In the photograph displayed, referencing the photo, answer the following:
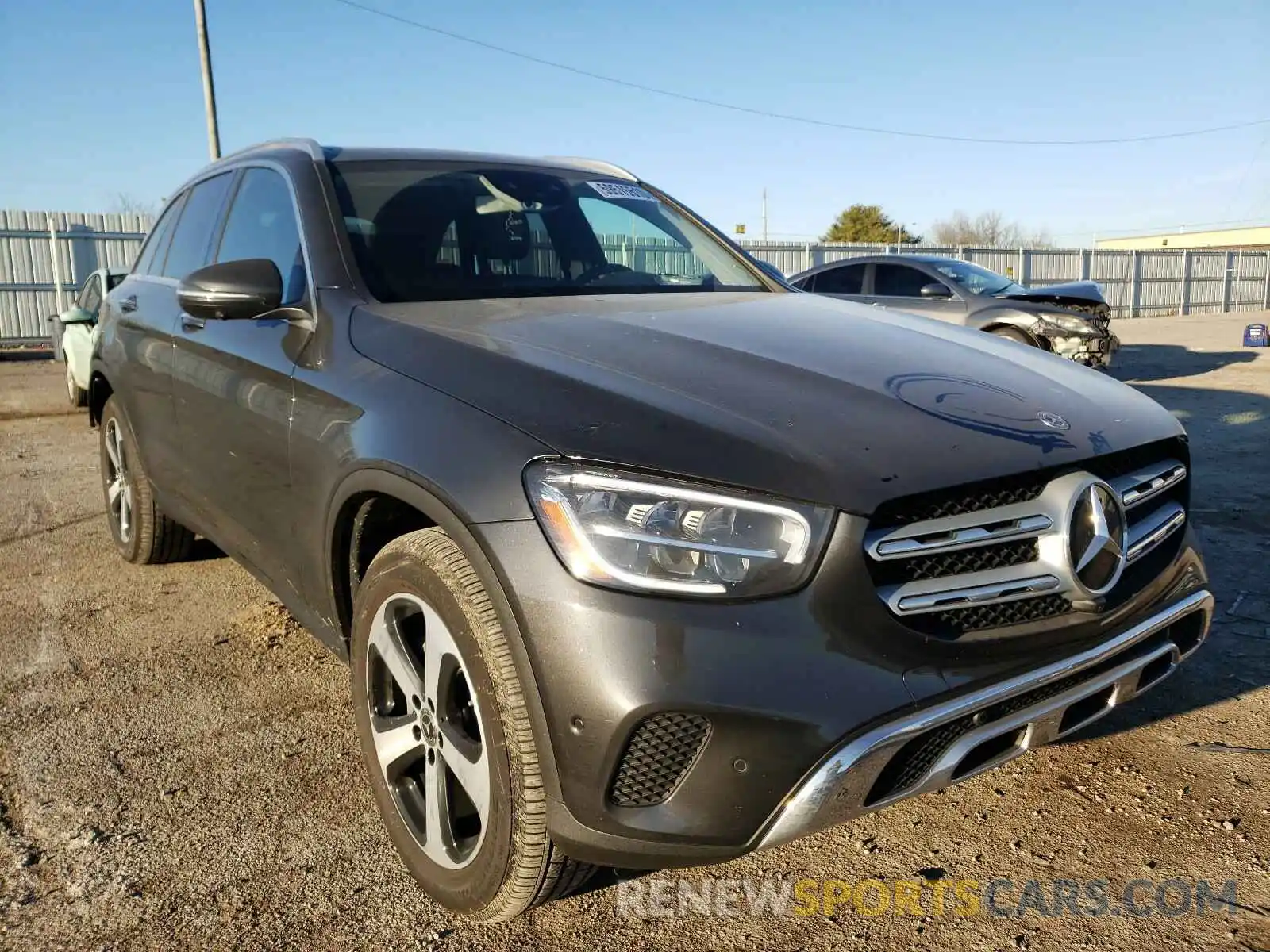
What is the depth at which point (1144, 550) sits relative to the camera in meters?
2.18

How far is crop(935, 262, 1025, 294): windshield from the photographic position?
35.8ft

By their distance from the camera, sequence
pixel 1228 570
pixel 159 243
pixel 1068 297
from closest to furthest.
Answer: pixel 1228 570 < pixel 159 243 < pixel 1068 297

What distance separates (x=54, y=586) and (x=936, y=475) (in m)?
4.05

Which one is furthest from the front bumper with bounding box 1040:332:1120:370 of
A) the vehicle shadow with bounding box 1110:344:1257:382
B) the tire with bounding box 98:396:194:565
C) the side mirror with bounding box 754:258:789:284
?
the tire with bounding box 98:396:194:565

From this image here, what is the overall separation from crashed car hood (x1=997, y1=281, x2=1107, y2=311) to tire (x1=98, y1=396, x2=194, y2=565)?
915 centimetres

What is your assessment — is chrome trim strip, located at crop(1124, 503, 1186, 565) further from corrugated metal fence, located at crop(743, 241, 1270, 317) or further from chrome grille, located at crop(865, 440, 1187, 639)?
corrugated metal fence, located at crop(743, 241, 1270, 317)

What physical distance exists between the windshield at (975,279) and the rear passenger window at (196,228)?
8.62 meters

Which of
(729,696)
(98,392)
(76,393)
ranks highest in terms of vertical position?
(98,392)

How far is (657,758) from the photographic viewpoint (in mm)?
1683

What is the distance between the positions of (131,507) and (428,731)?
9.84 feet

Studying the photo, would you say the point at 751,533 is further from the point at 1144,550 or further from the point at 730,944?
the point at 1144,550

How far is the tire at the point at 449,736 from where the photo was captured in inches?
71.1

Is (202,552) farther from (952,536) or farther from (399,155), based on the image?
(952,536)

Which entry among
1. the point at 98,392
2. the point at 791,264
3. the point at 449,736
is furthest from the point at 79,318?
the point at 791,264
